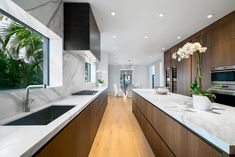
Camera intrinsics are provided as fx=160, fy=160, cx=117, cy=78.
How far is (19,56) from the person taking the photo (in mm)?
1969

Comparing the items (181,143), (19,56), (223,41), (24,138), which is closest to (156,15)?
(223,41)

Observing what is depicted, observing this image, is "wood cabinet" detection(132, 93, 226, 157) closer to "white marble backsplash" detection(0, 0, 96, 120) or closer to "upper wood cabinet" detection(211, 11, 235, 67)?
"white marble backsplash" detection(0, 0, 96, 120)

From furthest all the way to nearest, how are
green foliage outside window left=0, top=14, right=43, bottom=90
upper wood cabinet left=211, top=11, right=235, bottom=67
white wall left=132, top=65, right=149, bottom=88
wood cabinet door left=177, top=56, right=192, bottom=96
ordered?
white wall left=132, top=65, right=149, bottom=88 < wood cabinet door left=177, top=56, right=192, bottom=96 < upper wood cabinet left=211, top=11, right=235, bottom=67 < green foliage outside window left=0, top=14, right=43, bottom=90

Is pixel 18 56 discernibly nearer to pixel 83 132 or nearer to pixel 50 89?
pixel 50 89

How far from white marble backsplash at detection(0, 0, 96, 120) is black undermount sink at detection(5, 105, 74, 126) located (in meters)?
0.14

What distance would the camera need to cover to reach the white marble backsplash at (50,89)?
149 centimetres

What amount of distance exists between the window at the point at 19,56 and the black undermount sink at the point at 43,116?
1.37ft

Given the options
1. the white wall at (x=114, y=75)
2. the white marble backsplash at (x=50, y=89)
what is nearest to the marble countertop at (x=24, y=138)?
the white marble backsplash at (x=50, y=89)

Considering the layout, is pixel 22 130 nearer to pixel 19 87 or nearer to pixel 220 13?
pixel 19 87

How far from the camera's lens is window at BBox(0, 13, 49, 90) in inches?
67.3

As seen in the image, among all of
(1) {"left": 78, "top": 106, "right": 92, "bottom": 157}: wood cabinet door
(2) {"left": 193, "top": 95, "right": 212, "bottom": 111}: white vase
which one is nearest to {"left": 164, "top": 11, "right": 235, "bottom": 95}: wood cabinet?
(2) {"left": 193, "top": 95, "right": 212, "bottom": 111}: white vase

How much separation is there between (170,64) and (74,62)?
5.81 metres

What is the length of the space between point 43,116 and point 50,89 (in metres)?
0.70

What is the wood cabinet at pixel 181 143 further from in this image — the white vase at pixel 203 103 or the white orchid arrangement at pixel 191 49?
the white orchid arrangement at pixel 191 49
